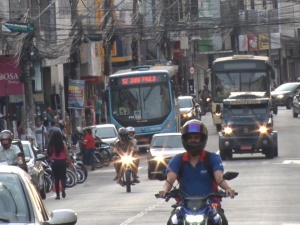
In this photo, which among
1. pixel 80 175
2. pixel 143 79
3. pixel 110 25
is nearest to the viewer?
pixel 80 175

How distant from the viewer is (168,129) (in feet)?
152

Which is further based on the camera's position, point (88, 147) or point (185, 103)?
point (185, 103)

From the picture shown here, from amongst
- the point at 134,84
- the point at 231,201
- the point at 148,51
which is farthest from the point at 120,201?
the point at 148,51

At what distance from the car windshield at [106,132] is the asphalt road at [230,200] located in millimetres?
2841

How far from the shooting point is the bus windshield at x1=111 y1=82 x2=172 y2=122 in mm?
46031

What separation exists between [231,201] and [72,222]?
14.5m

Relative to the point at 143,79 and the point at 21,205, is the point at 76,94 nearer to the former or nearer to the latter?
the point at 143,79

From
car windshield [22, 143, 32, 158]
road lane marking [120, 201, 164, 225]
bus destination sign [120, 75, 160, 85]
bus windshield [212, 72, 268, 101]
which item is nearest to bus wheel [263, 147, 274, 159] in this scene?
bus destination sign [120, 75, 160, 85]

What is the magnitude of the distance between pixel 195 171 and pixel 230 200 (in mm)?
12708

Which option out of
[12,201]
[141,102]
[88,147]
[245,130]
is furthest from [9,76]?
[12,201]

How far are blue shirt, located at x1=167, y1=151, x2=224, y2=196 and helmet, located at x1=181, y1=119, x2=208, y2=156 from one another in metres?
0.15

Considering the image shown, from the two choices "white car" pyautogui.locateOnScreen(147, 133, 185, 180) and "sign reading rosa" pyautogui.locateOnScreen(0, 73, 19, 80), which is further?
"sign reading rosa" pyautogui.locateOnScreen(0, 73, 19, 80)

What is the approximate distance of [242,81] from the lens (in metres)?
50.3

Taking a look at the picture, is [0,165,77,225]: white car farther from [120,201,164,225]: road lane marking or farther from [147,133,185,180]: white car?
[147,133,185,180]: white car
